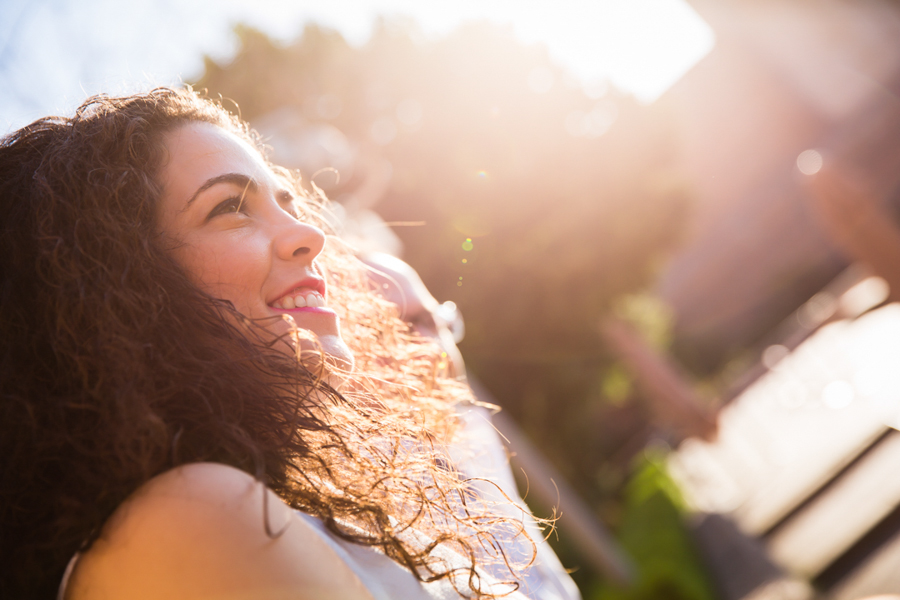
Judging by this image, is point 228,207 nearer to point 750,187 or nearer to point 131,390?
point 131,390

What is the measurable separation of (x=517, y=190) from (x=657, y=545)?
18.5 feet

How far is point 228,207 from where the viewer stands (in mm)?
1344

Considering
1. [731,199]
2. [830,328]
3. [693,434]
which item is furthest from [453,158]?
[731,199]

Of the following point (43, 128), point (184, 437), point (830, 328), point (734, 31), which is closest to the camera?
point (184, 437)

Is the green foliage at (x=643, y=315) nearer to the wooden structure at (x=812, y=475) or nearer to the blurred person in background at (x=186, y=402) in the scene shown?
the wooden structure at (x=812, y=475)

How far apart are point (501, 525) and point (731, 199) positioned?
69.9ft

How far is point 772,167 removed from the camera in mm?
18625

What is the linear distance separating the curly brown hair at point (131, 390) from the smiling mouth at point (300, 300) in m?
0.10

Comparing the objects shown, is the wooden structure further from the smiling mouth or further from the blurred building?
the blurred building

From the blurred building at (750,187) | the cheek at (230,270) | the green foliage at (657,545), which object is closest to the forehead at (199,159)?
the cheek at (230,270)

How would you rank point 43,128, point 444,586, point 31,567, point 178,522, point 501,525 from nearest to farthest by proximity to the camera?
point 178,522
point 31,567
point 444,586
point 43,128
point 501,525

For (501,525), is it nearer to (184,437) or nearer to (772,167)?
(184,437)

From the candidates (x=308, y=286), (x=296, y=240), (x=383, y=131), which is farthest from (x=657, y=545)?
(x=383, y=131)

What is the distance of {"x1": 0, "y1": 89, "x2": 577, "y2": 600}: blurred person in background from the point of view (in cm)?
87
